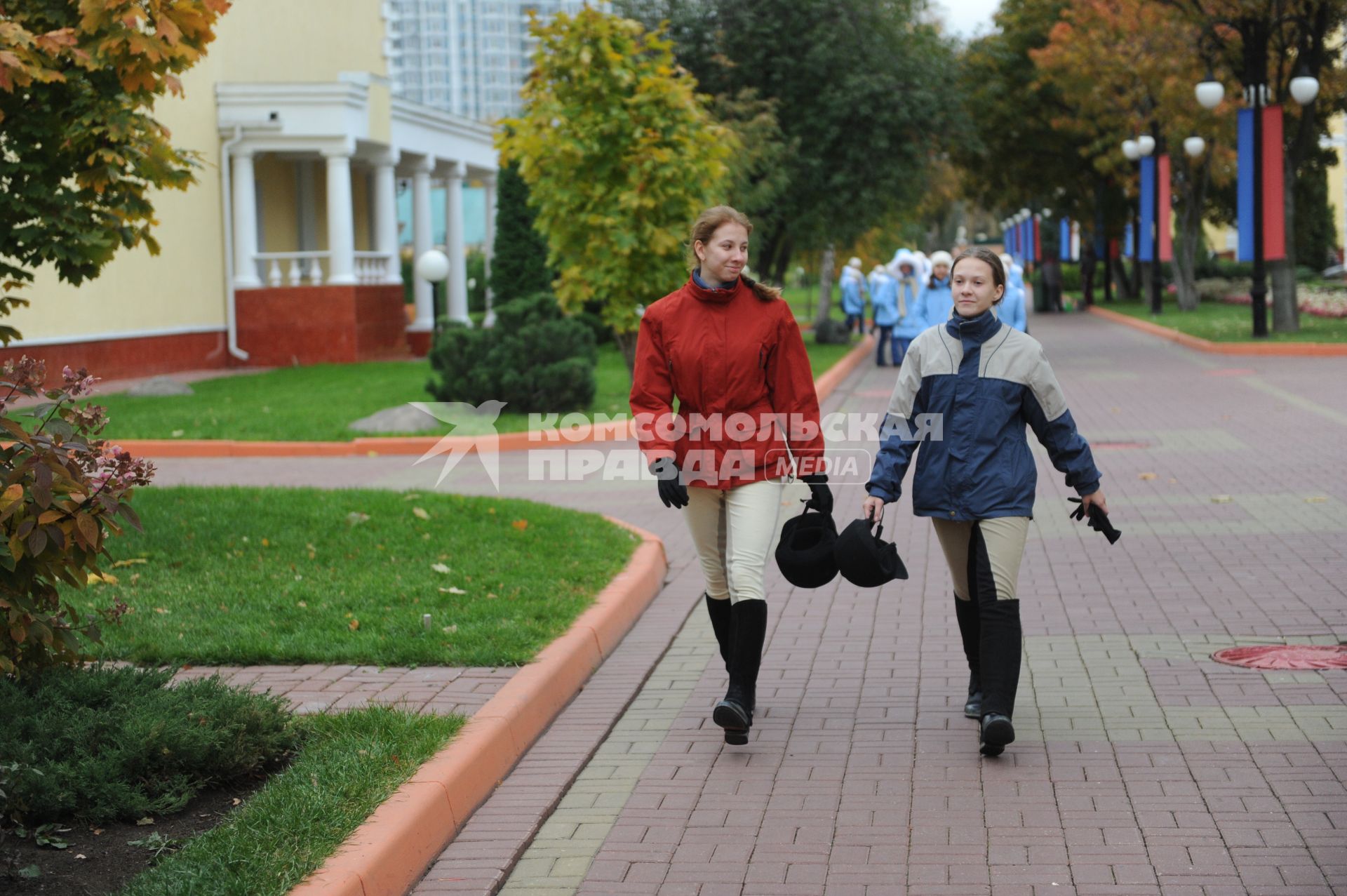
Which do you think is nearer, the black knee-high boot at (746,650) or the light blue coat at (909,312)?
the black knee-high boot at (746,650)

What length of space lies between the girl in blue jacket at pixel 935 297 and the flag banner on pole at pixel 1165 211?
18656mm

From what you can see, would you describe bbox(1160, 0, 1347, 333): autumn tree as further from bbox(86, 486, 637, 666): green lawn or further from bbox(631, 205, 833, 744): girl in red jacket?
bbox(631, 205, 833, 744): girl in red jacket

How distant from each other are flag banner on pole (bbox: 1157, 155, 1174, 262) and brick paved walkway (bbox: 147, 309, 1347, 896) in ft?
93.4

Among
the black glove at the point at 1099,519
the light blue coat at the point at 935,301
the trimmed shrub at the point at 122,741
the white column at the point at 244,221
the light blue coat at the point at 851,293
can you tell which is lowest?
the trimmed shrub at the point at 122,741

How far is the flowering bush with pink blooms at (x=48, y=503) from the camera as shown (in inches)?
175

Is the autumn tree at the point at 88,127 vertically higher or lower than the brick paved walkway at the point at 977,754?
higher

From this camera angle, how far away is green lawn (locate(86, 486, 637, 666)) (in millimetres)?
6812

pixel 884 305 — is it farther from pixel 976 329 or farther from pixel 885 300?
pixel 976 329

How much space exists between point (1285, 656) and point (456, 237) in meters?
29.3

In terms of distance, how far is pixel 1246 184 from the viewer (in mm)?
27031

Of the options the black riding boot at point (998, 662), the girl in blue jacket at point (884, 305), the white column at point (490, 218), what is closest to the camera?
the black riding boot at point (998, 662)

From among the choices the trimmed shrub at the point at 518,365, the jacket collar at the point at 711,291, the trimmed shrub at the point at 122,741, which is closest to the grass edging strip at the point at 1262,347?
the trimmed shrub at the point at 518,365

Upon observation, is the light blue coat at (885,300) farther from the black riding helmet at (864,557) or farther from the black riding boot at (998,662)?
the black riding boot at (998,662)

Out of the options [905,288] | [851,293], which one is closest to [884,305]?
[905,288]
